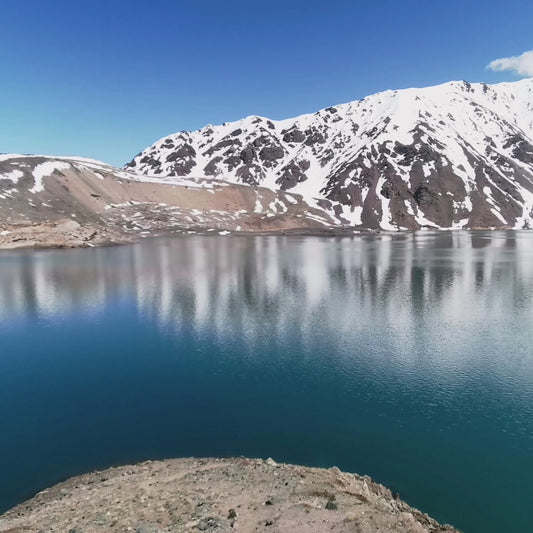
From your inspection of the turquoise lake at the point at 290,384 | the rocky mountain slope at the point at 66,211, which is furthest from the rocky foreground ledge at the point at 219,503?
the rocky mountain slope at the point at 66,211

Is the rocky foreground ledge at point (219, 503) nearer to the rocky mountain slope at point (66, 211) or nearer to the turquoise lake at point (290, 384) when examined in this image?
the turquoise lake at point (290, 384)

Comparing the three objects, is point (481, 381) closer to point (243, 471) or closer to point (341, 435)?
point (341, 435)

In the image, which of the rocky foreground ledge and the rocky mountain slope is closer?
the rocky foreground ledge

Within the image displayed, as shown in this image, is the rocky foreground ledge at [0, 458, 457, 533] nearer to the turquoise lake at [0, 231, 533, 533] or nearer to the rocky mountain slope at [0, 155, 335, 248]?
the turquoise lake at [0, 231, 533, 533]

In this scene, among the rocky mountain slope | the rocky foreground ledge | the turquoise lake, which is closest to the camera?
the rocky foreground ledge

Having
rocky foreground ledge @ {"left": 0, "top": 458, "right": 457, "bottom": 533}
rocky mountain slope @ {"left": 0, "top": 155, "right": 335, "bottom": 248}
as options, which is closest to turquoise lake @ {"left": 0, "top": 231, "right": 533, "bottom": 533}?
rocky foreground ledge @ {"left": 0, "top": 458, "right": 457, "bottom": 533}

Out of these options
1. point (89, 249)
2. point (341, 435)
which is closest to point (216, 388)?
point (341, 435)
